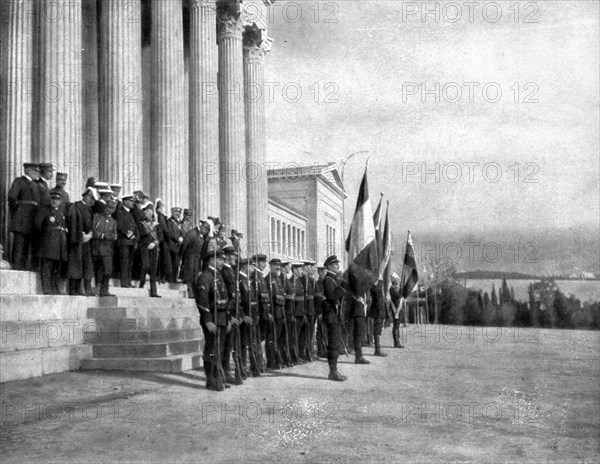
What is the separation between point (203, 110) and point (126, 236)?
1084cm

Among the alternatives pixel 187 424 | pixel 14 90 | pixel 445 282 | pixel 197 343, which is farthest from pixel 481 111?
pixel 445 282

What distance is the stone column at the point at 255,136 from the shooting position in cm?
2911

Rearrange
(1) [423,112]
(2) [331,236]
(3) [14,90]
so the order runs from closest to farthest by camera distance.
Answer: (3) [14,90] → (1) [423,112] → (2) [331,236]

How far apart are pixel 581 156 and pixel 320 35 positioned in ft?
51.1

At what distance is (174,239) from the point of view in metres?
17.7

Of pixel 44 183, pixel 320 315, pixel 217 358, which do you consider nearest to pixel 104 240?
pixel 44 183

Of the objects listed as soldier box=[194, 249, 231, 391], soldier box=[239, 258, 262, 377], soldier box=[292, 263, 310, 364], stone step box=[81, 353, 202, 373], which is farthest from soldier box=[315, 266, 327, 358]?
soldier box=[194, 249, 231, 391]

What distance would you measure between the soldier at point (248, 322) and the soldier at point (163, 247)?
211 inches

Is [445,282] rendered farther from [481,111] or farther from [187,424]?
[187,424]

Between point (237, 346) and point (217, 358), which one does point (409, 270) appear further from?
point (217, 358)

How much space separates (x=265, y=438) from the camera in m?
7.45

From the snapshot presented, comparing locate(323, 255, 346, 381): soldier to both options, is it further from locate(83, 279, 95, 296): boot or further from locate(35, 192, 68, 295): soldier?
locate(35, 192, 68, 295): soldier

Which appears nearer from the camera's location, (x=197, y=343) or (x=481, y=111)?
(x=197, y=343)

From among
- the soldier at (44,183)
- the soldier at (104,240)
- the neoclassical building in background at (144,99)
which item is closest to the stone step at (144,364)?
the soldier at (104,240)
